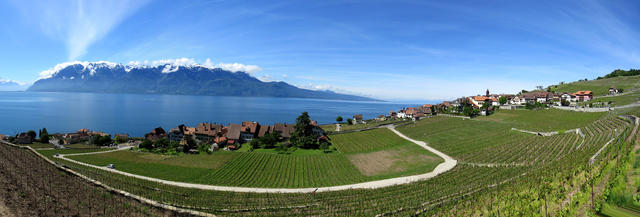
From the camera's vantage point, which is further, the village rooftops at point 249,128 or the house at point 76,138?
the house at point 76,138

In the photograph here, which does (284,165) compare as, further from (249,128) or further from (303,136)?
(249,128)

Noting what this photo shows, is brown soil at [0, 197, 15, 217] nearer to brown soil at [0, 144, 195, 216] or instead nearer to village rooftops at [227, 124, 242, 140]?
brown soil at [0, 144, 195, 216]

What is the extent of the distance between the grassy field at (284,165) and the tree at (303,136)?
2355mm

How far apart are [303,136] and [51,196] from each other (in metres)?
47.8

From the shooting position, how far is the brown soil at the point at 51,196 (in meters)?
9.98

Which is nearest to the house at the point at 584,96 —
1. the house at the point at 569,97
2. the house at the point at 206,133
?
the house at the point at 569,97

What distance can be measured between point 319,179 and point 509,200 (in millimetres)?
24869

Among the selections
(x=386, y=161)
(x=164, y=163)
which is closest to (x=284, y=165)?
(x=386, y=161)

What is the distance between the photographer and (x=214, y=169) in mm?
40531

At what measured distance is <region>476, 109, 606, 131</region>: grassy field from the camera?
54.5 m

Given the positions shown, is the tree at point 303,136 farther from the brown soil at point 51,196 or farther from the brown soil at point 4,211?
the brown soil at point 4,211

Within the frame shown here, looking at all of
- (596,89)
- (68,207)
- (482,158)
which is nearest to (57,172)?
(68,207)

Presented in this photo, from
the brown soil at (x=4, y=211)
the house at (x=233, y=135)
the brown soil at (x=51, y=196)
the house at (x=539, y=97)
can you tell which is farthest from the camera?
the house at (x=539, y=97)

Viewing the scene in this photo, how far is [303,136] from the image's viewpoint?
191 feet
